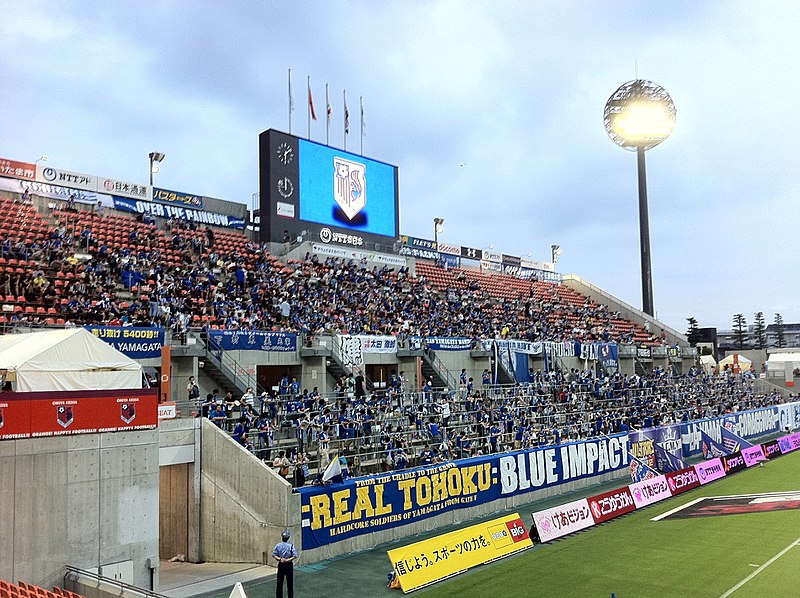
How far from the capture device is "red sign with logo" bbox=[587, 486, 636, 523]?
869 inches

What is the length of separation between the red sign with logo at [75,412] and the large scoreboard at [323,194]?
2083cm

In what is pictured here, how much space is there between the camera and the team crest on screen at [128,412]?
50.2 feet

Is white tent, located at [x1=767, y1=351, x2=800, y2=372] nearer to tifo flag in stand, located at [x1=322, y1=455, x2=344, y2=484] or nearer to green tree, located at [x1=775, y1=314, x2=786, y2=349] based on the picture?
green tree, located at [x1=775, y1=314, x2=786, y2=349]

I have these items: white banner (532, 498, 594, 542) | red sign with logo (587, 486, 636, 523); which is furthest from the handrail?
red sign with logo (587, 486, 636, 523)

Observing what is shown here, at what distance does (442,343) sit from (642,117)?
3790 cm

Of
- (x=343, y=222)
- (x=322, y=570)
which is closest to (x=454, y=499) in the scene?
(x=322, y=570)

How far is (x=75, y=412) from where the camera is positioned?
569 inches

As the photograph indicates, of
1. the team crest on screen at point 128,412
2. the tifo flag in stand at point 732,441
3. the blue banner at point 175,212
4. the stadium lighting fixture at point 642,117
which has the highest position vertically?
the stadium lighting fixture at point 642,117

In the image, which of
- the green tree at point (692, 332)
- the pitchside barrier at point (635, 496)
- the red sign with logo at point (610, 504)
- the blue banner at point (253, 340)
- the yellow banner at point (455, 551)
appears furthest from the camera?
the green tree at point (692, 332)

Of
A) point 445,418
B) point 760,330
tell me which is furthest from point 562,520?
point 760,330

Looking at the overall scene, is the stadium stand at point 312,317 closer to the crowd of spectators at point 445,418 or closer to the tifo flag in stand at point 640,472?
the crowd of spectators at point 445,418

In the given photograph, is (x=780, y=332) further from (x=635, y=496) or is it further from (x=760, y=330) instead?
(x=635, y=496)

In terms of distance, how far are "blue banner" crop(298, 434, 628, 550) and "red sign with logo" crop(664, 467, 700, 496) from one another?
9.28ft

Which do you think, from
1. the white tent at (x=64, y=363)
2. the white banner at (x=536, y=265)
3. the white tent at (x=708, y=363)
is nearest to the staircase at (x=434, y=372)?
the white tent at (x=64, y=363)
